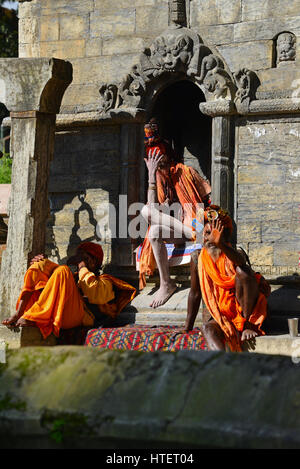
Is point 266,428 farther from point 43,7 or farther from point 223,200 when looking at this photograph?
point 43,7

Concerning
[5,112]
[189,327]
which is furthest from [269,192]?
[5,112]

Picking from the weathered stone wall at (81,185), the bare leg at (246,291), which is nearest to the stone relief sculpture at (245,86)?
the weathered stone wall at (81,185)

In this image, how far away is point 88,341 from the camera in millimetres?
8875

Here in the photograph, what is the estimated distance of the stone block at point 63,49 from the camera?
10.6 m

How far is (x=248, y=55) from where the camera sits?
382 inches

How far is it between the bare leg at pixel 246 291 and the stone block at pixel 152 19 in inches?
133

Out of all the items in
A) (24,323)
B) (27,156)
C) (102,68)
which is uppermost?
(102,68)

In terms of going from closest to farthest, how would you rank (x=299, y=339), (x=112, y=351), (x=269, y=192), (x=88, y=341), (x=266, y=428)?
(x=266, y=428)
(x=112, y=351)
(x=299, y=339)
(x=88, y=341)
(x=269, y=192)

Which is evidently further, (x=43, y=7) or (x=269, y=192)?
(x=43, y=7)

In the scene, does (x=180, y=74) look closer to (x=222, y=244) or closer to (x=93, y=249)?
(x=93, y=249)

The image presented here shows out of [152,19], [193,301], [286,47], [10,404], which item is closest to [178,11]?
[152,19]

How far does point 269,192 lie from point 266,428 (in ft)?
21.7

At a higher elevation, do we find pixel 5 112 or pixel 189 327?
pixel 5 112

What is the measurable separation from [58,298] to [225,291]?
65.5 inches
